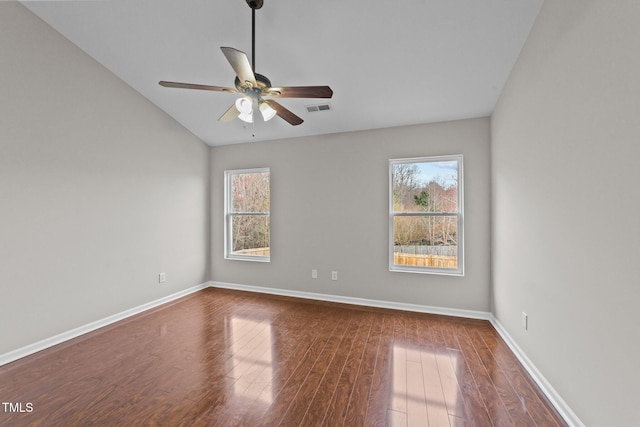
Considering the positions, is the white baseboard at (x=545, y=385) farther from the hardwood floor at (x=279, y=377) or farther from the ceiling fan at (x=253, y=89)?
the ceiling fan at (x=253, y=89)

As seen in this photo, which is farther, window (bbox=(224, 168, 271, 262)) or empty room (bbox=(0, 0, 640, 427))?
window (bbox=(224, 168, 271, 262))

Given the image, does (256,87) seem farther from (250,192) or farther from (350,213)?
(250,192)

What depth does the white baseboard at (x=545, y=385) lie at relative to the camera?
1.62 metres

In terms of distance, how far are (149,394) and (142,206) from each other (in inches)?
96.3

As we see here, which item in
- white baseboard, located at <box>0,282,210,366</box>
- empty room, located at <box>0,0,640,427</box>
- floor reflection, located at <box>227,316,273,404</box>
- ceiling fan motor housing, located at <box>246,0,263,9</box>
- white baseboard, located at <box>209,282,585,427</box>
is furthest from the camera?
A: white baseboard, located at <box>0,282,210,366</box>

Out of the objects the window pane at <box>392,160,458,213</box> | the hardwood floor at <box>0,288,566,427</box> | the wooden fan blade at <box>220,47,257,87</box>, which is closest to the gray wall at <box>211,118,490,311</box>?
the window pane at <box>392,160,458,213</box>

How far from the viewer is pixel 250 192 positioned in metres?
4.56

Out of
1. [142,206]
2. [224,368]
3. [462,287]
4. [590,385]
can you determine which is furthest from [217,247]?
[590,385]

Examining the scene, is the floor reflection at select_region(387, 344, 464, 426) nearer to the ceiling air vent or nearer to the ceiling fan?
the ceiling fan

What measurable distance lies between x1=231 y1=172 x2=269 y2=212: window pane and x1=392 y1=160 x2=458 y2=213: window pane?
2077mm

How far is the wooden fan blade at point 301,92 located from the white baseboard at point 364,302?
2.84 metres

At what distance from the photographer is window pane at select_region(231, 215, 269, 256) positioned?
14.7 feet

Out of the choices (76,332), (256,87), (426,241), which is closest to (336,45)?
(256,87)

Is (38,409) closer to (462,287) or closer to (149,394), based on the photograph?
(149,394)
